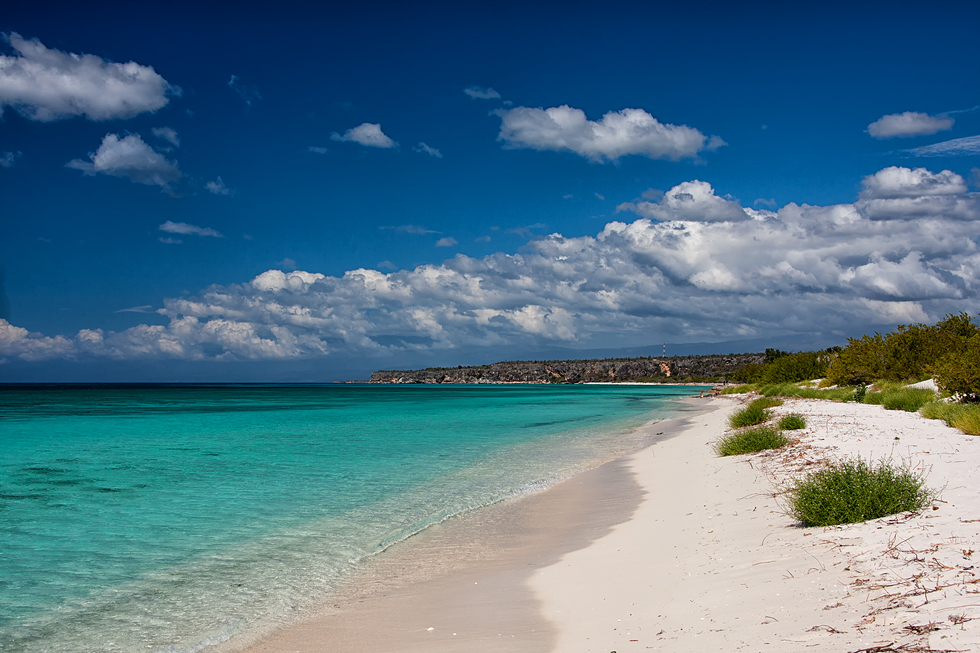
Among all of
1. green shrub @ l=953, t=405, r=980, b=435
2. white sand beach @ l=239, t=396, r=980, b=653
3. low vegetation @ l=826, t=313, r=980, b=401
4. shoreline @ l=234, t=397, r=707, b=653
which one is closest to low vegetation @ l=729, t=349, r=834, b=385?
low vegetation @ l=826, t=313, r=980, b=401

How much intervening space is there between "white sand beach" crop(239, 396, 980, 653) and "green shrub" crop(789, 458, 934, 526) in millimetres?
223

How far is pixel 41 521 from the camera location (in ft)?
39.8

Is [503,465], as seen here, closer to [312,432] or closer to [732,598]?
[732,598]

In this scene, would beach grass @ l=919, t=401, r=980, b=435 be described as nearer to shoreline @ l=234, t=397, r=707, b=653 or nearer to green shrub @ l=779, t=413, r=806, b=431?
green shrub @ l=779, t=413, r=806, b=431

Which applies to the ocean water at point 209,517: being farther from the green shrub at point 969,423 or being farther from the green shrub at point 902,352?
the green shrub at point 902,352

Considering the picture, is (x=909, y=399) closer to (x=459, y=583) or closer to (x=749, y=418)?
(x=749, y=418)

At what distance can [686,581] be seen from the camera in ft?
21.2

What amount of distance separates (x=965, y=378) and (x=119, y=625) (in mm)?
24795

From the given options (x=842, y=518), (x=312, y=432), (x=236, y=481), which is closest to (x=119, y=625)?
(x=842, y=518)

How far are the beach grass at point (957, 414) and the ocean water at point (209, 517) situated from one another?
1000 centimetres

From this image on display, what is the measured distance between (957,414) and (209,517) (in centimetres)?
1979

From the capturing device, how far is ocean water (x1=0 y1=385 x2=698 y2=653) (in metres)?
7.28

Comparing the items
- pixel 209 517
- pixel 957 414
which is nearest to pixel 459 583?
pixel 209 517

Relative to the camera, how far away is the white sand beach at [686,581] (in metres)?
4.62
